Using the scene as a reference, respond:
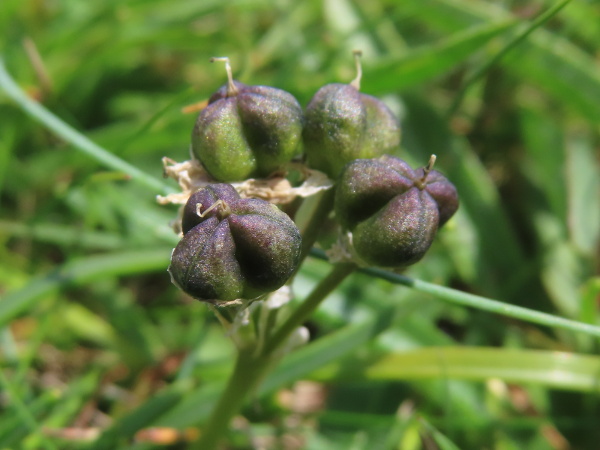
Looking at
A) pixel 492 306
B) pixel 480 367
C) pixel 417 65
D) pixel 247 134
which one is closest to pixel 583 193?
pixel 417 65

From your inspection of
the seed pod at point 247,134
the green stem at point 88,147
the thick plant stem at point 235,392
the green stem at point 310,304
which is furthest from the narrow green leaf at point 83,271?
the seed pod at point 247,134

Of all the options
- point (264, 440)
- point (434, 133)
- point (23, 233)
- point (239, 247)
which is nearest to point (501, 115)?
point (434, 133)

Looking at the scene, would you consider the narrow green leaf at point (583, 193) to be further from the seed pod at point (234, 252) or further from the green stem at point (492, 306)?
the seed pod at point (234, 252)

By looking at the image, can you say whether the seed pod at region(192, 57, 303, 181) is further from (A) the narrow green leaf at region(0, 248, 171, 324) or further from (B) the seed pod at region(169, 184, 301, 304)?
(A) the narrow green leaf at region(0, 248, 171, 324)

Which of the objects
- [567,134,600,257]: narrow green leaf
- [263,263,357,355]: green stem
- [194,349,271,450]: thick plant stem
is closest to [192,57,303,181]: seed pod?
[263,263,357,355]: green stem

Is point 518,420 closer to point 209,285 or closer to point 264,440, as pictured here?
point 264,440

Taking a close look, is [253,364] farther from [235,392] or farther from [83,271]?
[83,271]

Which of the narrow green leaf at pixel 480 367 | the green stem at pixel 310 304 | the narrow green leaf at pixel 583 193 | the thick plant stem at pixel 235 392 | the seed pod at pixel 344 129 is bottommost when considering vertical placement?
the narrow green leaf at pixel 583 193
